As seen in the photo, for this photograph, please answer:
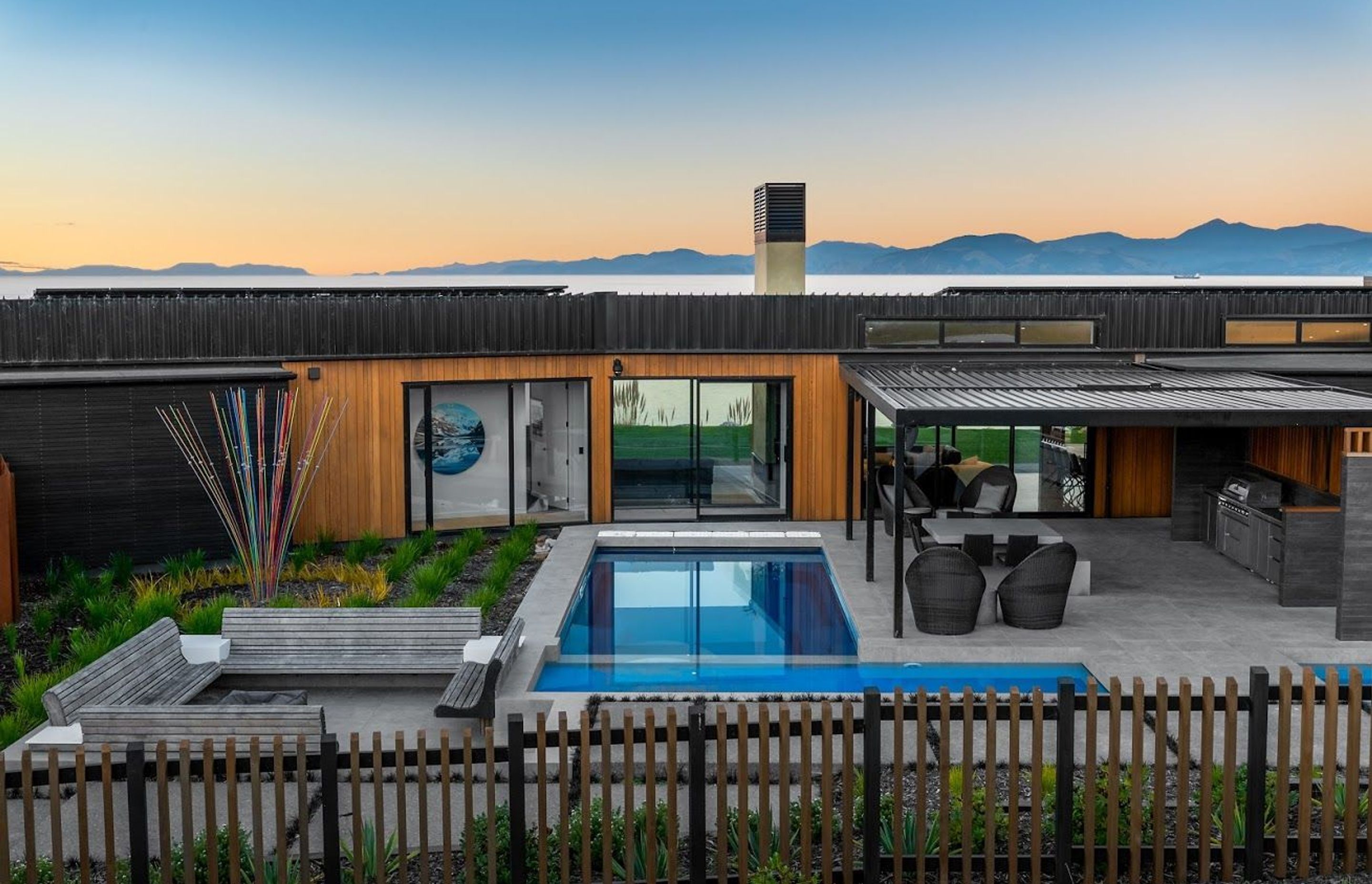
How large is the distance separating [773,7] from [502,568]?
96.3ft

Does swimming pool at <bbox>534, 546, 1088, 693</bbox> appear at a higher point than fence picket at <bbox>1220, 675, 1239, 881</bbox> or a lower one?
lower

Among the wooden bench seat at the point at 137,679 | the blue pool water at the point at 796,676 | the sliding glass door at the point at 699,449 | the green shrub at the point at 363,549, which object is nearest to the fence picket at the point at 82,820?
the wooden bench seat at the point at 137,679

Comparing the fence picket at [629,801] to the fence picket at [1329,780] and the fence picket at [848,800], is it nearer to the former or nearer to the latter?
the fence picket at [848,800]

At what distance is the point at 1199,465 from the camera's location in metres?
16.1

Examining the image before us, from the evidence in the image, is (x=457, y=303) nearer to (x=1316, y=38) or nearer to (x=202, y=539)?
(x=202, y=539)

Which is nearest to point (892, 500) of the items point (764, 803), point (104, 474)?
point (104, 474)

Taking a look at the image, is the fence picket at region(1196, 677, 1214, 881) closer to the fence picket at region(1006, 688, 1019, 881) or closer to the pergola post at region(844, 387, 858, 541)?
the fence picket at region(1006, 688, 1019, 881)

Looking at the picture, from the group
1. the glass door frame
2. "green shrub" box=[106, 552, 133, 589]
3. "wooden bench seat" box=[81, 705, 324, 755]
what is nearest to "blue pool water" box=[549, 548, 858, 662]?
the glass door frame

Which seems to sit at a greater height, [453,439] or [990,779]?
[453,439]

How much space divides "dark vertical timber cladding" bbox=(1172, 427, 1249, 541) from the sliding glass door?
16.7 feet

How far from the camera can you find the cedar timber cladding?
53.6ft

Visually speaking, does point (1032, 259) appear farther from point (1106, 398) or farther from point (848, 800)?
point (848, 800)

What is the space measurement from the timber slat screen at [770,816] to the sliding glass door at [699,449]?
1098 cm

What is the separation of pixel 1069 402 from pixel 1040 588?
1906 mm
